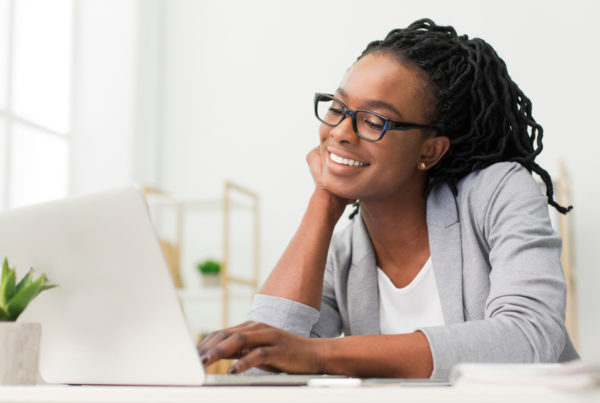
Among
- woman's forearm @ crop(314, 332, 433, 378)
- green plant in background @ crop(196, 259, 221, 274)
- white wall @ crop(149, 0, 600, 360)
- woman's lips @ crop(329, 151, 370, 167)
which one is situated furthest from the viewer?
green plant in background @ crop(196, 259, 221, 274)

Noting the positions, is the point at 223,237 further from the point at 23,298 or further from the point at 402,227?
the point at 23,298

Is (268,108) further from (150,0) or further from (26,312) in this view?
(26,312)

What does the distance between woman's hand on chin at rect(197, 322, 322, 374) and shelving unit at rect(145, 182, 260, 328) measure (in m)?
2.48

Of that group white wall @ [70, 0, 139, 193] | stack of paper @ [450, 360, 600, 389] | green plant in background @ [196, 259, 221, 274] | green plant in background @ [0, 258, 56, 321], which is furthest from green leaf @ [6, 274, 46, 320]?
white wall @ [70, 0, 139, 193]

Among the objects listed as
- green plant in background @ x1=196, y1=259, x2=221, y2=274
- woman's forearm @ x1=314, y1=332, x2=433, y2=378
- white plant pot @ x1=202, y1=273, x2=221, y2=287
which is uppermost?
green plant in background @ x1=196, y1=259, x2=221, y2=274

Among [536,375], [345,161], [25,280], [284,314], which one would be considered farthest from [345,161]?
[536,375]

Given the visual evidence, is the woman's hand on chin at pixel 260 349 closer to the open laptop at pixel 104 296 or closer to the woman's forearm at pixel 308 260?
the open laptop at pixel 104 296

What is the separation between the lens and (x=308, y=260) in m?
1.33

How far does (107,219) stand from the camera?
68cm

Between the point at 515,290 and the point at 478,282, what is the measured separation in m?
0.20

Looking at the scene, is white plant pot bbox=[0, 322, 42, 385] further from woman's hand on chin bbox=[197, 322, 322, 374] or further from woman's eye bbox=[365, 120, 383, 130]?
woman's eye bbox=[365, 120, 383, 130]

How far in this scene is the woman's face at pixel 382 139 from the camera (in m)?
1.30

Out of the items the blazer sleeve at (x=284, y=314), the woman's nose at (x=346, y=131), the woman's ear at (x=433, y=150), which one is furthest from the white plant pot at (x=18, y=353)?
the woman's ear at (x=433, y=150)

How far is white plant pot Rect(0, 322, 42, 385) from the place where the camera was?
711mm
